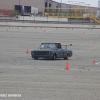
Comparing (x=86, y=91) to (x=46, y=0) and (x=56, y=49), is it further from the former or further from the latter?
(x=46, y=0)

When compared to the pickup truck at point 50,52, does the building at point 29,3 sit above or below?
below

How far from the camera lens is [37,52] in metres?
29.7

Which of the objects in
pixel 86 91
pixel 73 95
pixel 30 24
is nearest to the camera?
pixel 73 95

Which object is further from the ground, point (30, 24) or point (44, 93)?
point (44, 93)

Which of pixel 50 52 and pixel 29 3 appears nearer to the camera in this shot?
pixel 50 52

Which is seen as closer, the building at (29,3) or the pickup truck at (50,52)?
the pickup truck at (50,52)

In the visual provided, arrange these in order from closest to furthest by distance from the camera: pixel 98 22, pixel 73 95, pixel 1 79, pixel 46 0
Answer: pixel 73 95, pixel 1 79, pixel 98 22, pixel 46 0

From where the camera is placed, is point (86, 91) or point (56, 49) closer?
point (86, 91)

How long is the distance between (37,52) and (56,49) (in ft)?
4.40

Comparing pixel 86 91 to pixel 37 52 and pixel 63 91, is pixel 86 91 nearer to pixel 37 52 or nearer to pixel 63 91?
pixel 63 91

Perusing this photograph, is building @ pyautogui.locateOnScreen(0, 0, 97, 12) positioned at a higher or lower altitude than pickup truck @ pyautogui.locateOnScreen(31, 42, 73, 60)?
lower

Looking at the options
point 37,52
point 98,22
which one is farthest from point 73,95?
point 98,22

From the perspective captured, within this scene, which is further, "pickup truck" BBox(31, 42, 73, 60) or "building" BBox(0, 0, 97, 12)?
"building" BBox(0, 0, 97, 12)

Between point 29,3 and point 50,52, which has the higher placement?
point 50,52
